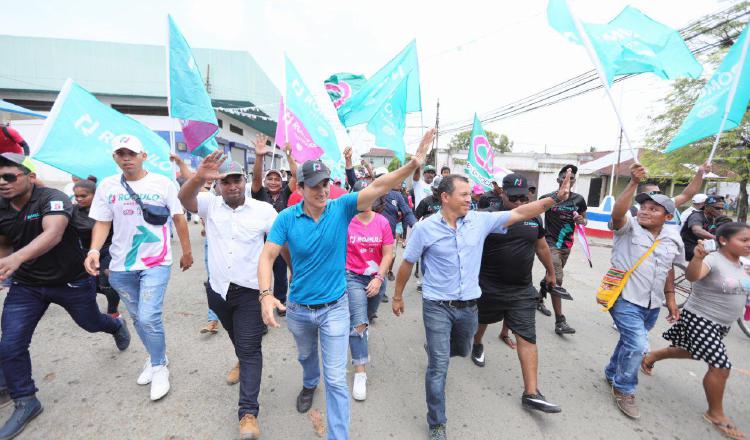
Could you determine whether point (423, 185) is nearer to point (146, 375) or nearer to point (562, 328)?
point (562, 328)

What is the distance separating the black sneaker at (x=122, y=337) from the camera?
325cm

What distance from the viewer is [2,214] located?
2410 millimetres

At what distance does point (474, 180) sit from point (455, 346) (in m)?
3.65

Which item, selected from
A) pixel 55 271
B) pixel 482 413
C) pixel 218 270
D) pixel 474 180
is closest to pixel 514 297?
pixel 482 413

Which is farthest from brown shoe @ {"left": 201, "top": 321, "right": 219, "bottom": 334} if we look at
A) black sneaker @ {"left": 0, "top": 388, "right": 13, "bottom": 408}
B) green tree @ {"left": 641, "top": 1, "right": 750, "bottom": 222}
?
green tree @ {"left": 641, "top": 1, "right": 750, "bottom": 222}

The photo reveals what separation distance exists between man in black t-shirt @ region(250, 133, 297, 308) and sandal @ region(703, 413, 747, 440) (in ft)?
13.2

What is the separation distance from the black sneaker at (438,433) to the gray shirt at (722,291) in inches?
95.1

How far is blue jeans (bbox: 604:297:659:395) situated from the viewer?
2.72 m

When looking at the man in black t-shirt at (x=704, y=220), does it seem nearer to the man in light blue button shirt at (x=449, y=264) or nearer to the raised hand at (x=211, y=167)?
the man in light blue button shirt at (x=449, y=264)

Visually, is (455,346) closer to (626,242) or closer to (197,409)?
(626,242)

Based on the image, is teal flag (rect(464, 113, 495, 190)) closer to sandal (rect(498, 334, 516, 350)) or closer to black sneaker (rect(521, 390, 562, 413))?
sandal (rect(498, 334, 516, 350))

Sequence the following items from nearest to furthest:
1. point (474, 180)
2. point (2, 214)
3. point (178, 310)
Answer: point (2, 214) → point (178, 310) → point (474, 180)

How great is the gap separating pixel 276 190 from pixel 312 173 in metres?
2.98

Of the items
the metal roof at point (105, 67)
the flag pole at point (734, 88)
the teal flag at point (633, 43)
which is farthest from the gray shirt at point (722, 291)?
the metal roof at point (105, 67)
